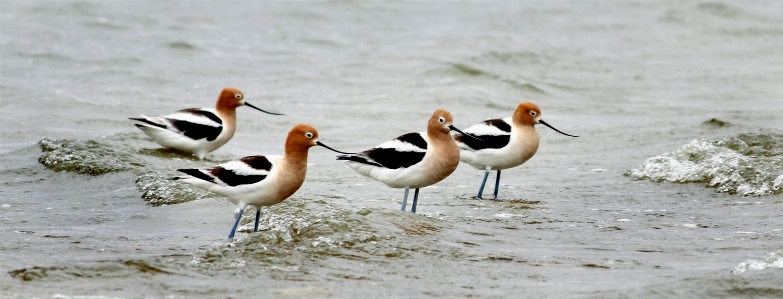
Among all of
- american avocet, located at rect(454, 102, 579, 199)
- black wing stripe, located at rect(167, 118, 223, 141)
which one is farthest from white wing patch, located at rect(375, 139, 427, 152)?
black wing stripe, located at rect(167, 118, 223, 141)

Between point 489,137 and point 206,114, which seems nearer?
point 489,137

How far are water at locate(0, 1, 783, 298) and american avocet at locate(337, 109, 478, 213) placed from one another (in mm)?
363

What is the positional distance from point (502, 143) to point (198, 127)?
3.80 m

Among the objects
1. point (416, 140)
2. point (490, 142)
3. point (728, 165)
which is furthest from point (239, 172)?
point (728, 165)

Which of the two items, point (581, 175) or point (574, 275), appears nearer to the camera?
point (574, 275)

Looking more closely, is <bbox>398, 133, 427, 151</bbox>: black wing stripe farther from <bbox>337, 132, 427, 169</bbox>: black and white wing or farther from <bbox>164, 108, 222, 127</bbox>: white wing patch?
<bbox>164, 108, 222, 127</bbox>: white wing patch

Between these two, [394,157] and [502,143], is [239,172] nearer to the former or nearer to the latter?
[394,157]

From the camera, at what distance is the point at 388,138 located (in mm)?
14602

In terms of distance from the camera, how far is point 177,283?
655cm

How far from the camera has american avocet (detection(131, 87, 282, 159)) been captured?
40.1ft

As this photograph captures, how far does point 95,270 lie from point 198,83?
13.2 metres

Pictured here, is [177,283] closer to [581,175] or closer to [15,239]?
[15,239]

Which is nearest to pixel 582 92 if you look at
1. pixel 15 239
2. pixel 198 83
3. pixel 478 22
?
pixel 198 83

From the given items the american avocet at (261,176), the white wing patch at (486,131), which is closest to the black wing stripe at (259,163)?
the american avocet at (261,176)
